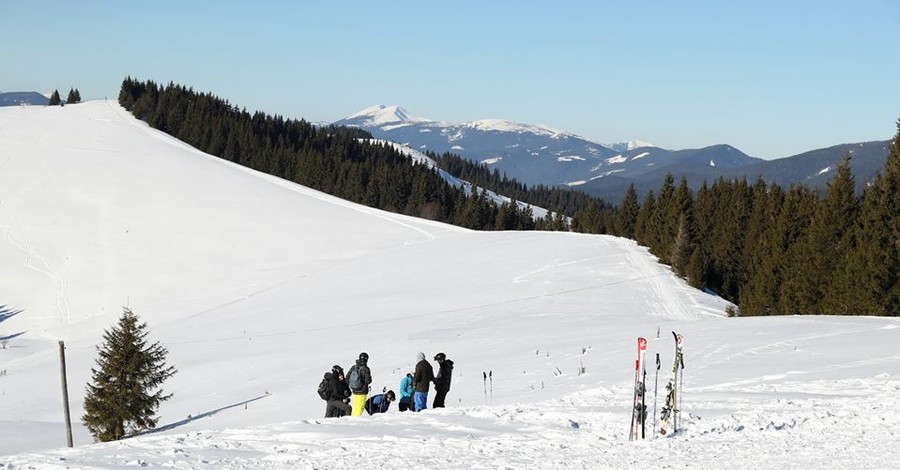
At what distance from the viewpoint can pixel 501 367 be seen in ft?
71.7

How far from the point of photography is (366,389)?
47.1 ft

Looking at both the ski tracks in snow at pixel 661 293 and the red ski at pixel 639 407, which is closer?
the red ski at pixel 639 407

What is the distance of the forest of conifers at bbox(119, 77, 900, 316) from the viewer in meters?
31.7

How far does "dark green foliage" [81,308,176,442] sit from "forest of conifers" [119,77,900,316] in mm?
26968

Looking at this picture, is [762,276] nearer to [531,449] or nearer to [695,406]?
[695,406]

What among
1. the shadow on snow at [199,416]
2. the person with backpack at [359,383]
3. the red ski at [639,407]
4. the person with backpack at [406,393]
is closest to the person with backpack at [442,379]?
the person with backpack at [406,393]

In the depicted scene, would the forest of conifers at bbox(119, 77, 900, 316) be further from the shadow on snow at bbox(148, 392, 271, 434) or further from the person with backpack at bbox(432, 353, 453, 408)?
the shadow on snow at bbox(148, 392, 271, 434)

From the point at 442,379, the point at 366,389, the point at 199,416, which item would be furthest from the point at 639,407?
the point at 199,416

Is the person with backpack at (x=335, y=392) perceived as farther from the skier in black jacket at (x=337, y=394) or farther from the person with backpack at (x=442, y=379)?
the person with backpack at (x=442, y=379)

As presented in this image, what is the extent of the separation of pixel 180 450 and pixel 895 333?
63.8ft

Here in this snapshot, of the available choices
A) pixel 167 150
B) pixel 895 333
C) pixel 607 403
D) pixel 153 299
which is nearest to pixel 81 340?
pixel 153 299

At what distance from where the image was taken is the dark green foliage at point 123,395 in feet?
76.0

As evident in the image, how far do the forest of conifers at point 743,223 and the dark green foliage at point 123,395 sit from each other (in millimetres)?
26968

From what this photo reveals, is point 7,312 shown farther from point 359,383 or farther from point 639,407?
point 639,407
